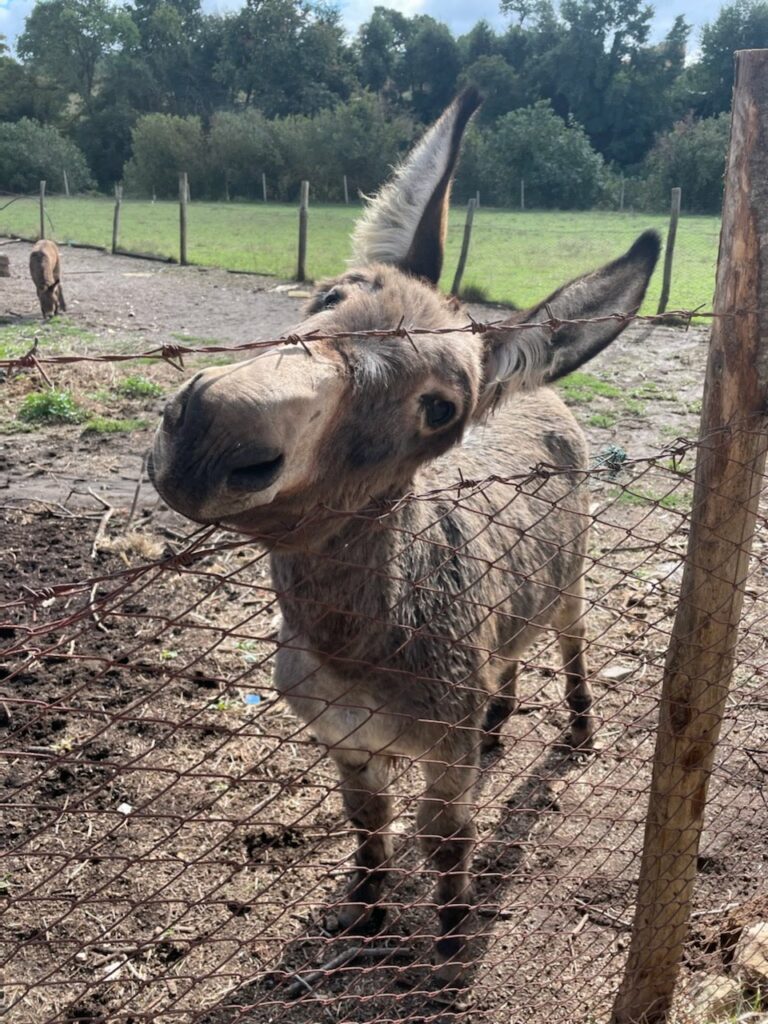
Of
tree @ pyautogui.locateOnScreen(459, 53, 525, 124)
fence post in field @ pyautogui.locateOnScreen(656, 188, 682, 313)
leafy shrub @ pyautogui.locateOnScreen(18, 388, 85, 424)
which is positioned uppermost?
tree @ pyautogui.locateOnScreen(459, 53, 525, 124)

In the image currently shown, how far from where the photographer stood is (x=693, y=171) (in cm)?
3956

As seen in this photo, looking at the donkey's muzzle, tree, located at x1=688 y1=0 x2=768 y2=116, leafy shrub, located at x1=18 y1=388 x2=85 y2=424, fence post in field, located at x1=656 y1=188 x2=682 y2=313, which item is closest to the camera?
the donkey's muzzle

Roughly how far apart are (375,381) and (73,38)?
7234 cm

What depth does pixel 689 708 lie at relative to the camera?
2451 millimetres

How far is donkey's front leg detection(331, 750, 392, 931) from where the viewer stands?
10.6 ft

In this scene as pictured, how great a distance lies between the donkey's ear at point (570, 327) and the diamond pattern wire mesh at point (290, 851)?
1.48ft

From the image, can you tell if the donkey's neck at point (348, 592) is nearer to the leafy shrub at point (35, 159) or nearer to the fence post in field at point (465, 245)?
the fence post in field at point (465, 245)

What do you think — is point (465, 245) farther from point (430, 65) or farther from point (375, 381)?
point (430, 65)

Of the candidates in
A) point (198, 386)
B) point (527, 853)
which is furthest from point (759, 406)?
point (527, 853)

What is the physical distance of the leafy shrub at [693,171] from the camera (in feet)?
122

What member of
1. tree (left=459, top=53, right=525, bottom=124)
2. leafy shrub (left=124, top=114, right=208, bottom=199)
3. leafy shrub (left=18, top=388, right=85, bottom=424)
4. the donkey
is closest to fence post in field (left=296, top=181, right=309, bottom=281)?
leafy shrub (left=18, top=388, right=85, bottom=424)

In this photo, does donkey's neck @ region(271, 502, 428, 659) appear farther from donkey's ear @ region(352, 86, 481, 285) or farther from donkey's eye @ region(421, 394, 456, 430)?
donkey's ear @ region(352, 86, 481, 285)

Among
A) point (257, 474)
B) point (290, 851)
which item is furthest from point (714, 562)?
point (290, 851)

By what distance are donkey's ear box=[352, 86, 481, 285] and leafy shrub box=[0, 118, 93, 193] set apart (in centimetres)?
4145
